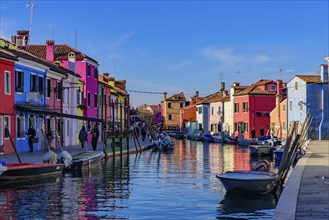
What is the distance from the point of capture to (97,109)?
54.2 m

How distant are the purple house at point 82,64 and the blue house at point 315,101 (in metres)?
23.8

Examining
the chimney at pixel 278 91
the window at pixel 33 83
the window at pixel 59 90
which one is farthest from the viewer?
the chimney at pixel 278 91

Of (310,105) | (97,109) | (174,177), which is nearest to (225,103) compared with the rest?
(310,105)

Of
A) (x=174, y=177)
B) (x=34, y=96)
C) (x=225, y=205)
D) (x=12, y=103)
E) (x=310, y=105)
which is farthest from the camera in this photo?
(x=310, y=105)

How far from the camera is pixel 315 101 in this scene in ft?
196

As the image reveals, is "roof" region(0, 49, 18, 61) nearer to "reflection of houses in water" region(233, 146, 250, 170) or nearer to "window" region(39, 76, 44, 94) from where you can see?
"window" region(39, 76, 44, 94)

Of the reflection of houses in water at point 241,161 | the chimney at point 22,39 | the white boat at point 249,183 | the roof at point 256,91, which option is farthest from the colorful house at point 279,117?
the white boat at point 249,183

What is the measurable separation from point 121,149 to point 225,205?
24703mm

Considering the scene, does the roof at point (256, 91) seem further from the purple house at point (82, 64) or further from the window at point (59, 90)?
the window at point (59, 90)

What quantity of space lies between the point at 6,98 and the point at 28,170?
37.3 feet

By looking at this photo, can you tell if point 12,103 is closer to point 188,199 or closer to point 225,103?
point 188,199

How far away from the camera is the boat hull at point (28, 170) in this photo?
63.9ft

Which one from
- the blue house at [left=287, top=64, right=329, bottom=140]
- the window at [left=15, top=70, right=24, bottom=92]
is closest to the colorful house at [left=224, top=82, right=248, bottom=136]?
the blue house at [left=287, top=64, right=329, bottom=140]

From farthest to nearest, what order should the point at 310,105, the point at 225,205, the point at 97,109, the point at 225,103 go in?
1. the point at 225,103
2. the point at 310,105
3. the point at 97,109
4. the point at 225,205
